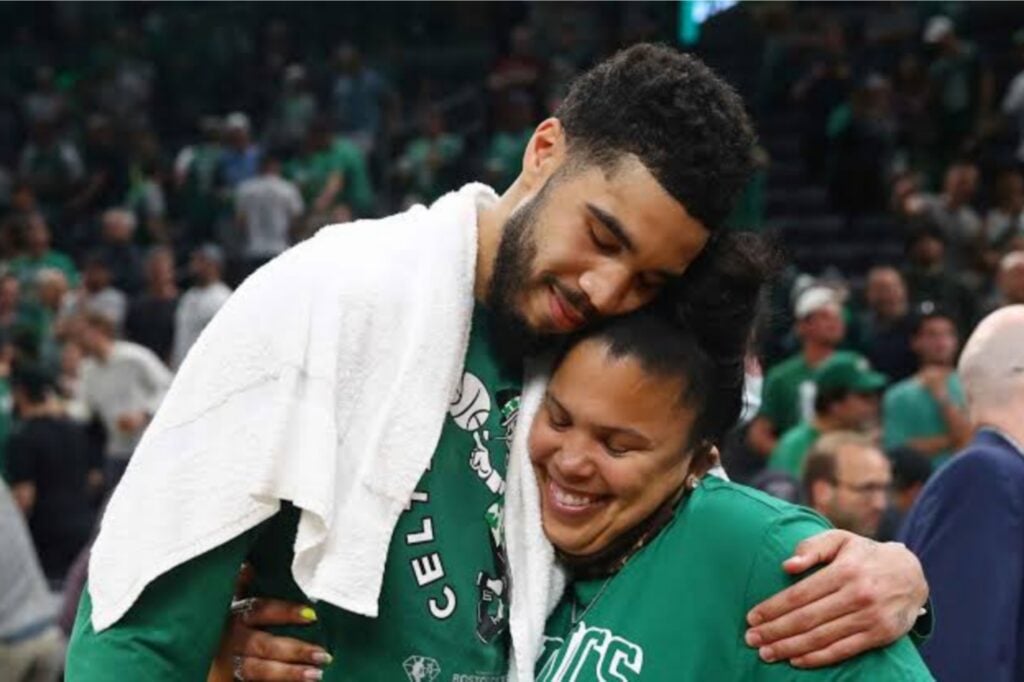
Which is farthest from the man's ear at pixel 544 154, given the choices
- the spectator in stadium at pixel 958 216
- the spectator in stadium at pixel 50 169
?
the spectator in stadium at pixel 50 169

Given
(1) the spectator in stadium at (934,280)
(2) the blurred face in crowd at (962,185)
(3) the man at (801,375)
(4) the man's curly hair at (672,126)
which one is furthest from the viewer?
(2) the blurred face in crowd at (962,185)

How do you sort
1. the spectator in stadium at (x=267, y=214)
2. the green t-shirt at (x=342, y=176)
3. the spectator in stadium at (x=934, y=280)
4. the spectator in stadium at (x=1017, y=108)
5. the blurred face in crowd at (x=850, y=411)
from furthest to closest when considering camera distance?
the green t-shirt at (x=342, y=176), the spectator in stadium at (x=267, y=214), the spectator in stadium at (x=1017, y=108), the spectator in stadium at (x=934, y=280), the blurred face in crowd at (x=850, y=411)

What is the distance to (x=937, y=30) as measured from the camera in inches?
540

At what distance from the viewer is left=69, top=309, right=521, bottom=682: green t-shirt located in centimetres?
242

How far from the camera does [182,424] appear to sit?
2.46 meters

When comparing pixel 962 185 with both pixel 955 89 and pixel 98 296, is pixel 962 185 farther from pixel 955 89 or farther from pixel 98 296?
pixel 98 296

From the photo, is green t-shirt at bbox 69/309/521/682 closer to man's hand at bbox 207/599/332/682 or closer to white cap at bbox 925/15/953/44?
man's hand at bbox 207/599/332/682

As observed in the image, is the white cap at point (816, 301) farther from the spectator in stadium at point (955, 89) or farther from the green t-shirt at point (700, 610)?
the green t-shirt at point (700, 610)

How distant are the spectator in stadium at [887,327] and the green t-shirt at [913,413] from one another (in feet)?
4.09

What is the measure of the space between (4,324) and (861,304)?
4.93 m

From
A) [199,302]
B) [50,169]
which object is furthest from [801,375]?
[50,169]

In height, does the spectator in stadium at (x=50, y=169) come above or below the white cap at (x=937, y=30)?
below

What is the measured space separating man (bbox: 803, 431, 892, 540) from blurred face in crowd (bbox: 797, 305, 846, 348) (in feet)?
6.93

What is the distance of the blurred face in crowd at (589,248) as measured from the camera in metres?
2.49
